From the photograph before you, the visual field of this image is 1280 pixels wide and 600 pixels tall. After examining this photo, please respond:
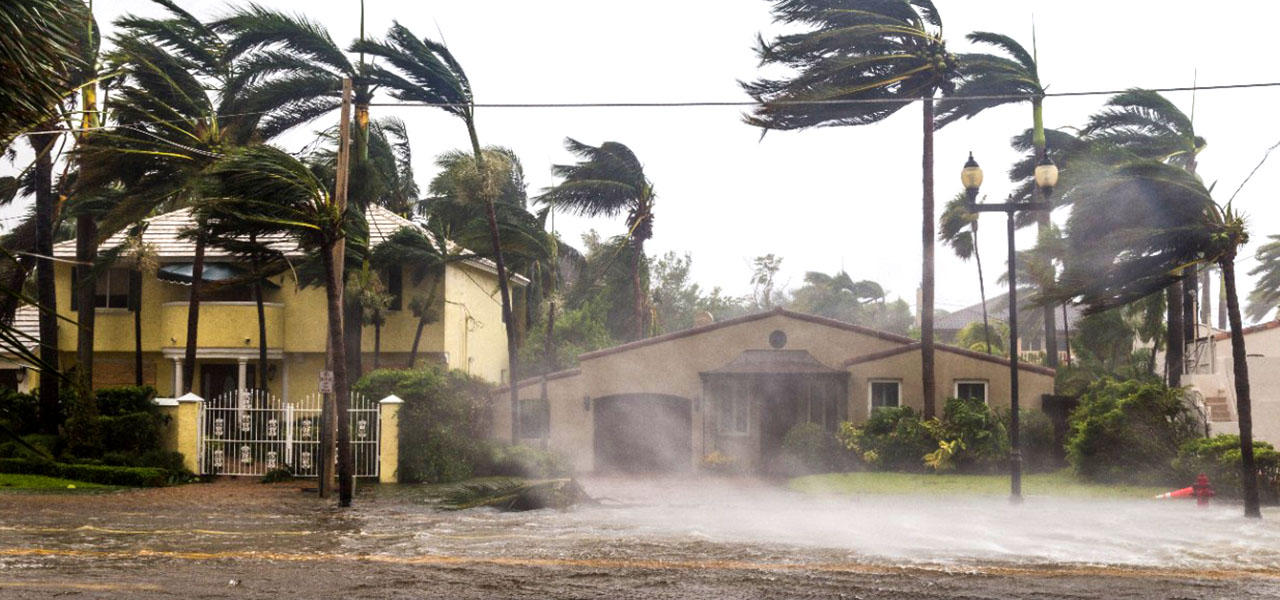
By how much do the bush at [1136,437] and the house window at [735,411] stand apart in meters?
8.29

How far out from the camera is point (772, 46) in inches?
1075

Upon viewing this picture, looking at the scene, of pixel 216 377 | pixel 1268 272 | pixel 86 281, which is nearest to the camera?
pixel 86 281

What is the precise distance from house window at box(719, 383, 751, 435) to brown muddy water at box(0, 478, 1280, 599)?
8.37 m

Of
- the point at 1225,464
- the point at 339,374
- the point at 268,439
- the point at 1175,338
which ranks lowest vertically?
the point at 1225,464

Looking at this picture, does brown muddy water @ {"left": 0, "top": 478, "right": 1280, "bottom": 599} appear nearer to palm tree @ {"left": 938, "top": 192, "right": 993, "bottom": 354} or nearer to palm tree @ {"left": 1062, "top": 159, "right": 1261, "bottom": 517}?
palm tree @ {"left": 1062, "top": 159, "right": 1261, "bottom": 517}

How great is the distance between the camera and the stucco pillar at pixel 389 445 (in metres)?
23.1

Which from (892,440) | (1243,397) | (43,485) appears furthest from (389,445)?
(1243,397)

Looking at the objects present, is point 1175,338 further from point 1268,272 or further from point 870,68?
point 1268,272

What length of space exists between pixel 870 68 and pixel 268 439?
15.0 metres

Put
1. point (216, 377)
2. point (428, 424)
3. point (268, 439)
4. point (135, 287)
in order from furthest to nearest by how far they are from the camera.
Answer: point (216, 377), point (135, 287), point (268, 439), point (428, 424)

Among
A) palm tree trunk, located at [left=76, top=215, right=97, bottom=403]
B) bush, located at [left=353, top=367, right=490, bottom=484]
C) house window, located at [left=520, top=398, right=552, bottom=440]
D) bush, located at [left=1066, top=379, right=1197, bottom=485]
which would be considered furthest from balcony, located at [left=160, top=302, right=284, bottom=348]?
bush, located at [left=1066, top=379, right=1197, bottom=485]

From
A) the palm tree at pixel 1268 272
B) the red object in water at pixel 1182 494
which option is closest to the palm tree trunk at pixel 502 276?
the red object in water at pixel 1182 494

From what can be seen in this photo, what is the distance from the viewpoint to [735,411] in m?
29.2

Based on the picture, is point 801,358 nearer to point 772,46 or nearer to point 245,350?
point 772,46
